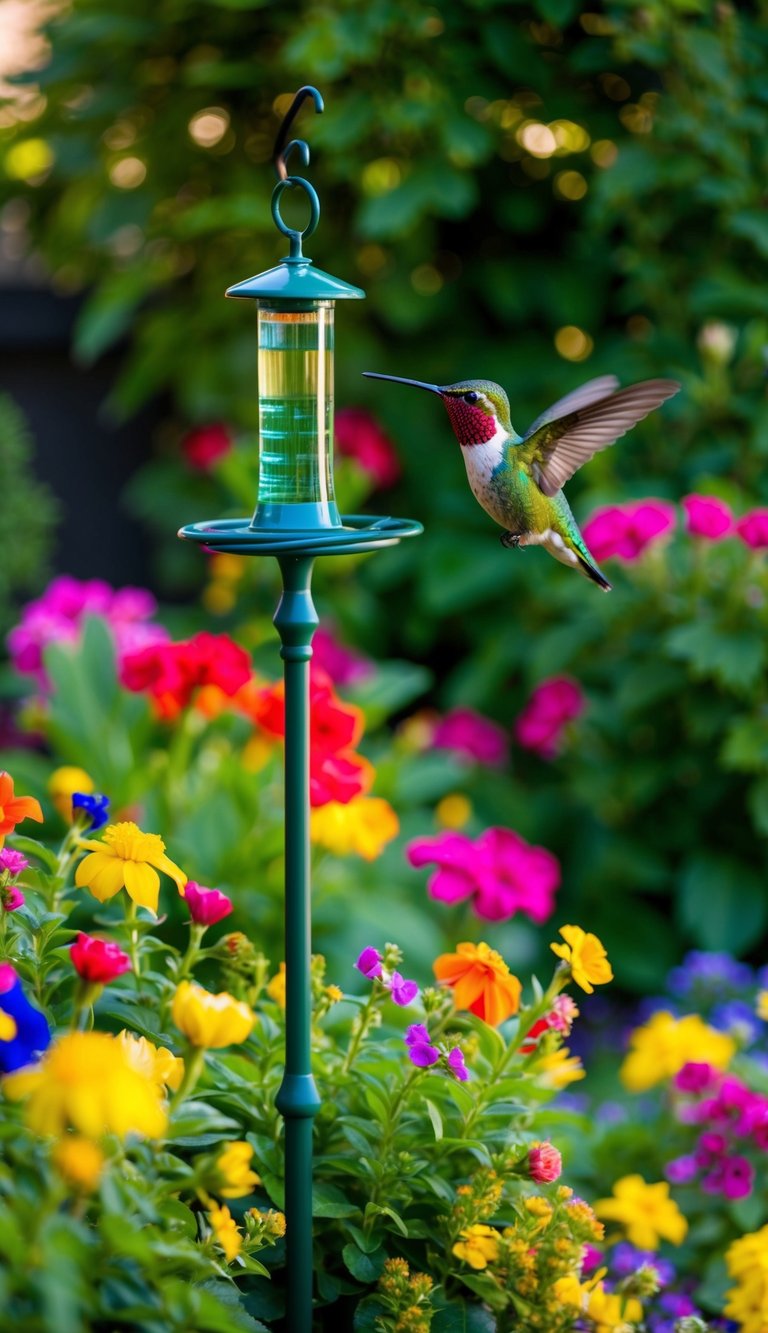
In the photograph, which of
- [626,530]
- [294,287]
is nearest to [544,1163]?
[294,287]

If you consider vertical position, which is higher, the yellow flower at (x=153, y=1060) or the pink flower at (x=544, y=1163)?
the yellow flower at (x=153, y=1060)

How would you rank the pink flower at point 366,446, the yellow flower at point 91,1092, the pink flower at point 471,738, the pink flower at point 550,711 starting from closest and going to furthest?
the yellow flower at point 91,1092 < the pink flower at point 550,711 < the pink flower at point 471,738 < the pink flower at point 366,446

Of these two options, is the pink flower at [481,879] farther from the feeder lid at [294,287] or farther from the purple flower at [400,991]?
the feeder lid at [294,287]

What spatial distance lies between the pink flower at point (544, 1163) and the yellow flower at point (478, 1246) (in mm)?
62

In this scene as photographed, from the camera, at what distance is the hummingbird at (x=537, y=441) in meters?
1.37

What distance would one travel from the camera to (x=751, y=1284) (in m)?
1.42

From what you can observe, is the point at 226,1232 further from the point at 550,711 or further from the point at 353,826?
the point at 550,711

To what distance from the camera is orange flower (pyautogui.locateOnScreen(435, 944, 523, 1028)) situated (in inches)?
50.4

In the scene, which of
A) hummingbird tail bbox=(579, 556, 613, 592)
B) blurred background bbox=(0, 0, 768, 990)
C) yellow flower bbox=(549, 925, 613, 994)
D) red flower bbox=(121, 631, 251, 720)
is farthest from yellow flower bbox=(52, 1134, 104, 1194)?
blurred background bbox=(0, 0, 768, 990)

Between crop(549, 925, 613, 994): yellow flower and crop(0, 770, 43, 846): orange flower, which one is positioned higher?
crop(0, 770, 43, 846): orange flower

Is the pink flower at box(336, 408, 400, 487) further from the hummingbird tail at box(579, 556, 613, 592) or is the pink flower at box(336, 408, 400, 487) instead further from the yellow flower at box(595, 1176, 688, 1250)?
the yellow flower at box(595, 1176, 688, 1250)

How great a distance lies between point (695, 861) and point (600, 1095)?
514mm

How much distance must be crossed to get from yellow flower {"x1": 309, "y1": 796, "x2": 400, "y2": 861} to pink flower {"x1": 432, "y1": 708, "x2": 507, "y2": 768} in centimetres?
113

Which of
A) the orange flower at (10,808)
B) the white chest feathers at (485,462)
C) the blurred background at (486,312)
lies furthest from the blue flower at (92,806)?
the blurred background at (486,312)
